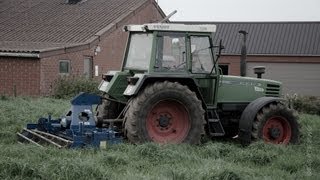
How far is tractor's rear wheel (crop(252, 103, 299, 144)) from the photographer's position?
10.6 m

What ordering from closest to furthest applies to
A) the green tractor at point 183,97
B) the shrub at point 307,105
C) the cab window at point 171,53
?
the green tractor at point 183,97, the cab window at point 171,53, the shrub at point 307,105

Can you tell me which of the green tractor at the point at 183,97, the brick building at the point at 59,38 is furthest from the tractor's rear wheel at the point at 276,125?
Answer: the brick building at the point at 59,38

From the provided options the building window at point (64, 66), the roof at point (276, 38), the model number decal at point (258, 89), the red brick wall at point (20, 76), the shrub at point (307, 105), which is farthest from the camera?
the roof at point (276, 38)

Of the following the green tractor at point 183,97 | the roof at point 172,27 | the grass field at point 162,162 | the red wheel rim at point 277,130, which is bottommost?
the grass field at point 162,162

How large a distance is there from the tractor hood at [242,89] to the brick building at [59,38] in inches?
524

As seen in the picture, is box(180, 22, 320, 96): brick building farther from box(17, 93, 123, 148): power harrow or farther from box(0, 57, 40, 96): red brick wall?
box(17, 93, 123, 148): power harrow

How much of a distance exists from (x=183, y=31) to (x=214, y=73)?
1.01 meters

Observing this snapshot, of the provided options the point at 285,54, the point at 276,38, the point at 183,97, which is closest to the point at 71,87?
the point at 183,97

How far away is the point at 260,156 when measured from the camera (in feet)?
29.8

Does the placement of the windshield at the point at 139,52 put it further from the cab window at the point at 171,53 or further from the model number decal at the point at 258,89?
the model number decal at the point at 258,89

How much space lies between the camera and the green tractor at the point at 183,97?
389 inches

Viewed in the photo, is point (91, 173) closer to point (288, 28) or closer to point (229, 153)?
point (229, 153)

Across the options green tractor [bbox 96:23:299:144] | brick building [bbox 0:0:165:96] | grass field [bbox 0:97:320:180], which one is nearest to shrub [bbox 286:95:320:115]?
brick building [bbox 0:0:165:96]

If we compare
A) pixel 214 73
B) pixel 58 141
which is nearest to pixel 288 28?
pixel 214 73
